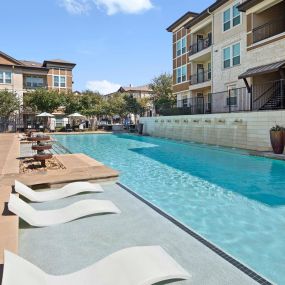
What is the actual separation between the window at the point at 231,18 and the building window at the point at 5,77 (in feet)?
109

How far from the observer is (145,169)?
11469mm

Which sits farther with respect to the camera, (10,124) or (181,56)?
(10,124)

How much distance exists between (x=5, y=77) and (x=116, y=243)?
45.8m

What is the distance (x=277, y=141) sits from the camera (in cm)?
1343

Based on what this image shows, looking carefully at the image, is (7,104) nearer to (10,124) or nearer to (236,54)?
(10,124)

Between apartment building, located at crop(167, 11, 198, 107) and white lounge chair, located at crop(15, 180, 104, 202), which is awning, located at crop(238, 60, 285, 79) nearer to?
apartment building, located at crop(167, 11, 198, 107)

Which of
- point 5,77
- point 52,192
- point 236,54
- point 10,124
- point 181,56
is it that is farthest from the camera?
point 5,77

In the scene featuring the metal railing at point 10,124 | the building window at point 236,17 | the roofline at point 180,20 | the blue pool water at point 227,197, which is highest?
the roofline at point 180,20

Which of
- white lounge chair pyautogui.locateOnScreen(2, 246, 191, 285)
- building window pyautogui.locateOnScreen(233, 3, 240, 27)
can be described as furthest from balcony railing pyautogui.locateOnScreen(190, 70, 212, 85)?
white lounge chair pyautogui.locateOnScreen(2, 246, 191, 285)

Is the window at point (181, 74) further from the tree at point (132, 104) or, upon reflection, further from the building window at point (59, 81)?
the building window at point (59, 81)

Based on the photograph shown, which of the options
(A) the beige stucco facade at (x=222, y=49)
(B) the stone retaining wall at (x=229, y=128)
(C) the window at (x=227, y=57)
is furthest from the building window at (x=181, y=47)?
(B) the stone retaining wall at (x=229, y=128)

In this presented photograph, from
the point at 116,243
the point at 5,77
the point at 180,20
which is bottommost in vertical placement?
the point at 116,243

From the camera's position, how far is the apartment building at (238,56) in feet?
59.1

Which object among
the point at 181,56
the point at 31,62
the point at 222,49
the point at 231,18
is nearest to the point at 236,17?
the point at 231,18
